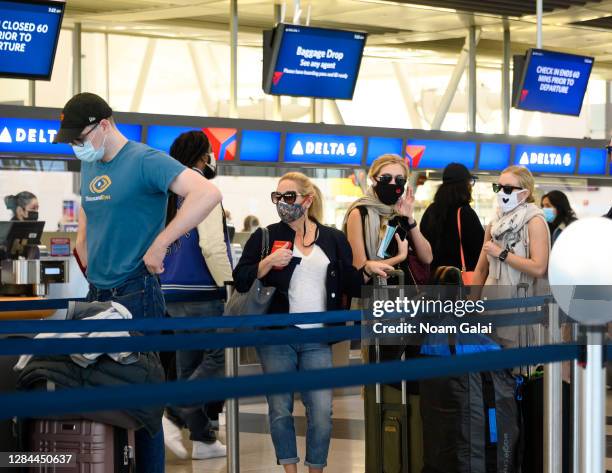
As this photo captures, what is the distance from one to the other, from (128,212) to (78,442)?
989 mm

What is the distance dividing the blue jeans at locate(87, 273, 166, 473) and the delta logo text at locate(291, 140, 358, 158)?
8156mm

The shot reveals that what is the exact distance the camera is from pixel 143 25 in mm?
12609

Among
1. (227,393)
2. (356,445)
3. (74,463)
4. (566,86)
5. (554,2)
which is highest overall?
(554,2)

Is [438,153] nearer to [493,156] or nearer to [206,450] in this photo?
[493,156]

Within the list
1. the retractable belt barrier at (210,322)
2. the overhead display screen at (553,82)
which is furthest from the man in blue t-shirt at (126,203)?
the overhead display screen at (553,82)

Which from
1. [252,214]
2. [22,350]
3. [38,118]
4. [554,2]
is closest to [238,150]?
[252,214]

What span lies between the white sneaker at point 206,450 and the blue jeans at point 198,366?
3 cm

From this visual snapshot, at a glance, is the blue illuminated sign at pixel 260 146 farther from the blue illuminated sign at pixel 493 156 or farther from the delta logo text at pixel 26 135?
the blue illuminated sign at pixel 493 156

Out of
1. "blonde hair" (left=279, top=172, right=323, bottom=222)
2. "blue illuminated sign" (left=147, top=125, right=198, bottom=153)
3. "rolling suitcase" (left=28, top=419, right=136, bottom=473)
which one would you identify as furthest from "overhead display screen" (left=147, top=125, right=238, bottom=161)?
"rolling suitcase" (left=28, top=419, right=136, bottom=473)

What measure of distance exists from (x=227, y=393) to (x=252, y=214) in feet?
35.1

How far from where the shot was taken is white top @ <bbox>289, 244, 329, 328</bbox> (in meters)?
5.43

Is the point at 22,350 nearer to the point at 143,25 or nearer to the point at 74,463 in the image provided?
the point at 74,463

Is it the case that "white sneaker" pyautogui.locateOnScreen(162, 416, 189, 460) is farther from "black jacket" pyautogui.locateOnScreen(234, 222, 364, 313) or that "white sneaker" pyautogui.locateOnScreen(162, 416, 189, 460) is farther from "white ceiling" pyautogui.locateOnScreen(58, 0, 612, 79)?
"white ceiling" pyautogui.locateOnScreen(58, 0, 612, 79)

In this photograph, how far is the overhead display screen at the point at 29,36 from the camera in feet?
33.4
